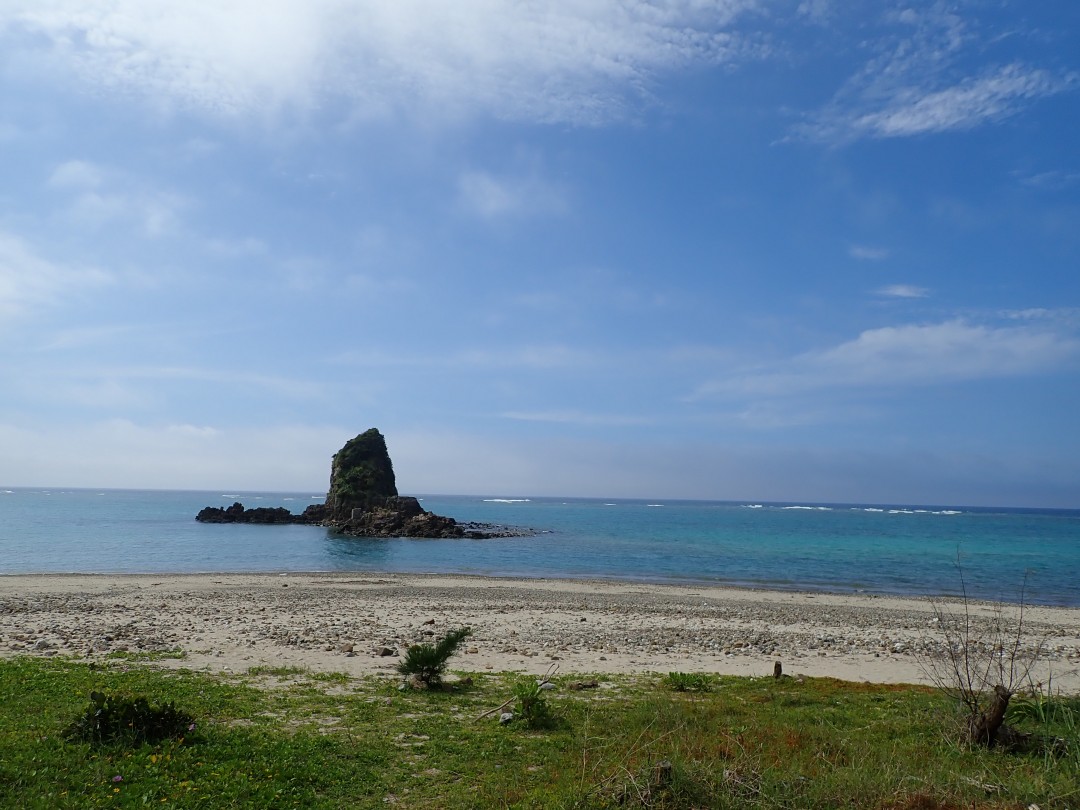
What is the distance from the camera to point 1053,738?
1002cm

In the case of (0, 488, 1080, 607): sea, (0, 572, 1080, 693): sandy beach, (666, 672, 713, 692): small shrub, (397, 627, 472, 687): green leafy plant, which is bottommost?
(0, 488, 1080, 607): sea

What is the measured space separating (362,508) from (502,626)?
8799 centimetres

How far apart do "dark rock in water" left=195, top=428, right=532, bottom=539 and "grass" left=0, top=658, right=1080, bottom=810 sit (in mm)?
79818

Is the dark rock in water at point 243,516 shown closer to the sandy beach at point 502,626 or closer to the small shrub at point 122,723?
the sandy beach at point 502,626

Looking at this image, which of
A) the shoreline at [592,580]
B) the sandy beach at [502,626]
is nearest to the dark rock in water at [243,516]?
the shoreline at [592,580]

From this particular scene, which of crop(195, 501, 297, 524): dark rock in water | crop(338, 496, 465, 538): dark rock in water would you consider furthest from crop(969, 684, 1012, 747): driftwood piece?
crop(195, 501, 297, 524): dark rock in water

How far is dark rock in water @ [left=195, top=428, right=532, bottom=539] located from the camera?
94125 mm

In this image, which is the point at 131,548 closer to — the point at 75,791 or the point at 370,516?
the point at 370,516

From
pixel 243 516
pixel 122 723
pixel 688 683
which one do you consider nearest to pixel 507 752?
pixel 122 723

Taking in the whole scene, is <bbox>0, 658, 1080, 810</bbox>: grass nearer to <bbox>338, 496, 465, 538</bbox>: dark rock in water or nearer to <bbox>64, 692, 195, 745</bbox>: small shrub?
<bbox>64, 692, 195, 745</bbox>: small shrub

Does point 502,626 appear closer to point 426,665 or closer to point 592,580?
point 426,665

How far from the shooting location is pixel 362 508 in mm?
107812

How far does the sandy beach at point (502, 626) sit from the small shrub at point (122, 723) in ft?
20.6

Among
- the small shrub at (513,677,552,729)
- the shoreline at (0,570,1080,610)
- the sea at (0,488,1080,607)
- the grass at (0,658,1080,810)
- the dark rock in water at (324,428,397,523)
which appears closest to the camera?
the grass at (0,658,1080,810)
